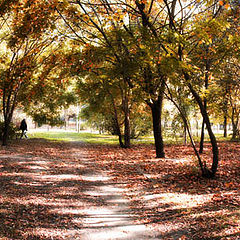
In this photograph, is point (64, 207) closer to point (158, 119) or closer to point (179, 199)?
point (179, 199)

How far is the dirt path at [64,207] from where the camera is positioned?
14.2ft

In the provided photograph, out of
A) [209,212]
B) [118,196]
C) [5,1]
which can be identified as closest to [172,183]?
[118,196]

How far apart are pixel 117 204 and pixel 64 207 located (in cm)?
122

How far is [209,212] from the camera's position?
4.95 meters

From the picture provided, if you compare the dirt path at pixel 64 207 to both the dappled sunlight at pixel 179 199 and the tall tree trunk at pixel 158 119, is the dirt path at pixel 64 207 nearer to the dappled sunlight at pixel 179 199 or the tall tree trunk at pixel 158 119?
the dappled sunlight at pixel 179 199

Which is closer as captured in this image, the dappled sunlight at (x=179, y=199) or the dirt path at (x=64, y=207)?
the dirt path at (x=64, y=207)

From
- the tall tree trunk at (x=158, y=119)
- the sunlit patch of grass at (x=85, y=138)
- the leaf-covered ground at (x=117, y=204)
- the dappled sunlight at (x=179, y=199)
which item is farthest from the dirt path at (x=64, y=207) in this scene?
the sunlit patch of grass at (x=85, y=138)

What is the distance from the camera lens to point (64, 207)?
555cm

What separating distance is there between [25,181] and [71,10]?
5.98 metres

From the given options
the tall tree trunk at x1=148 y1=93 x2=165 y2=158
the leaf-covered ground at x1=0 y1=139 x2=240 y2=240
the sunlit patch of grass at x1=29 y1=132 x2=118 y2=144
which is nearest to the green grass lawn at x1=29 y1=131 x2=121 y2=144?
the sunlit patch of grass at x1=29 y1=132 x2=118 y2=144

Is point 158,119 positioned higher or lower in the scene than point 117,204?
higher

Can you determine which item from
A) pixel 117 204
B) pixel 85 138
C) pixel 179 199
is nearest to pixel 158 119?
pixel 179 199

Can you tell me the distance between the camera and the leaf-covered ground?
4.32 m

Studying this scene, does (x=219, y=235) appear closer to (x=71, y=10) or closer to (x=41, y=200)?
(x=41, y=200)
